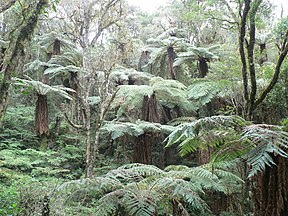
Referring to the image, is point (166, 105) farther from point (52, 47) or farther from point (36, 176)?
point (52, 47)

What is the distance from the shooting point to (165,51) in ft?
27.9

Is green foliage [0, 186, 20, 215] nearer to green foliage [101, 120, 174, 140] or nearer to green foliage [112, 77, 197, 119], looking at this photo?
green foliage [101, 120, 174, 140]

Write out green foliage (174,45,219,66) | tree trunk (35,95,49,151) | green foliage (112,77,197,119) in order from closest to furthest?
green foliage (112,77,197,119) < tree trunk (35,95,49,151) < green foliage (174,45,219,66)

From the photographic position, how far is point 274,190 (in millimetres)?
1909

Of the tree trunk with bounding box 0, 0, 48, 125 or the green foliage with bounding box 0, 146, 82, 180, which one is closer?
the tree trunk with bounding box 0, 0, 48, 125

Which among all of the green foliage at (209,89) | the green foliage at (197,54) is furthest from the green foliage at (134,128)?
the green foliage at (197,54)

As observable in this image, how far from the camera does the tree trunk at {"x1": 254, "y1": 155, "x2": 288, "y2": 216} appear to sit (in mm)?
1844

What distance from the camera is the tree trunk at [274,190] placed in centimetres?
184

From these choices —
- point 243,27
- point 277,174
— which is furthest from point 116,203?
point 243,27

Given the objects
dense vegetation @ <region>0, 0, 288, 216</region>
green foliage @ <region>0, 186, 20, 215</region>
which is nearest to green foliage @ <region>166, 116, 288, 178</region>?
dense vegetation @ <region>0, 0, 288, 216</region>

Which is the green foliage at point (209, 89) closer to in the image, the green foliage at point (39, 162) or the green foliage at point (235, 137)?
the green foliage at point (235, 137)

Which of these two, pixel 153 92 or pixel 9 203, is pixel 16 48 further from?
pixel 153 92

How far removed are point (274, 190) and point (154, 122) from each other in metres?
4.67

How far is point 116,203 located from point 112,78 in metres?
5.28
